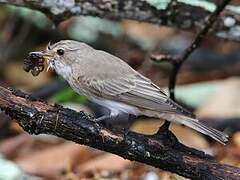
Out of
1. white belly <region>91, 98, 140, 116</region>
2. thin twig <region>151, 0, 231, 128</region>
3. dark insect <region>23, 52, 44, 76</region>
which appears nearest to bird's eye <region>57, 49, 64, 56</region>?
dark insect <region>23, 52, 44, 76</region>

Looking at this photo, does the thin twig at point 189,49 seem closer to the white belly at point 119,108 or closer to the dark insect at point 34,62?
the white belly at point 119,108

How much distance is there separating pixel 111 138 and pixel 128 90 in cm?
48

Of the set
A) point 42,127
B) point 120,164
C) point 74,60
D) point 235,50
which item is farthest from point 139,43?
point 42,127

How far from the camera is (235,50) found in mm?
7980

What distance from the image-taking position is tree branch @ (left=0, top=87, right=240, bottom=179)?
3695mm

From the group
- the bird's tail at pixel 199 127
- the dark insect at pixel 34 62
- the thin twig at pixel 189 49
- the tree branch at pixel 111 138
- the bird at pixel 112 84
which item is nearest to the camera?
the tree branch at pixel 111 138

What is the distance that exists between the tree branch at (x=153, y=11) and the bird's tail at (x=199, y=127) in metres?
1.18

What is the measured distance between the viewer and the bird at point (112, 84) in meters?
4.08

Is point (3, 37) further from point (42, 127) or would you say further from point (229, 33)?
point (42, 127)

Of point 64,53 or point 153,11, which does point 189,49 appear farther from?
point 64,53

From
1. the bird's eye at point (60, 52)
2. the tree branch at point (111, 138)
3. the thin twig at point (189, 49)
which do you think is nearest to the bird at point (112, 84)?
the bird's eye at point (60, 52)

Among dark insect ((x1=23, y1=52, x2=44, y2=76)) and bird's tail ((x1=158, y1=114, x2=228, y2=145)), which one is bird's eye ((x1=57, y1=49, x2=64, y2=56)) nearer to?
dark insect ((x1=23, y1=52, x2=44, y2=76))

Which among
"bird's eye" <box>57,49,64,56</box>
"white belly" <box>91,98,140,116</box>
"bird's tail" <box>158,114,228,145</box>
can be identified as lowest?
"white belly" <box>91,98,140,116</box>

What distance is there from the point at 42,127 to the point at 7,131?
2884 millimetres
